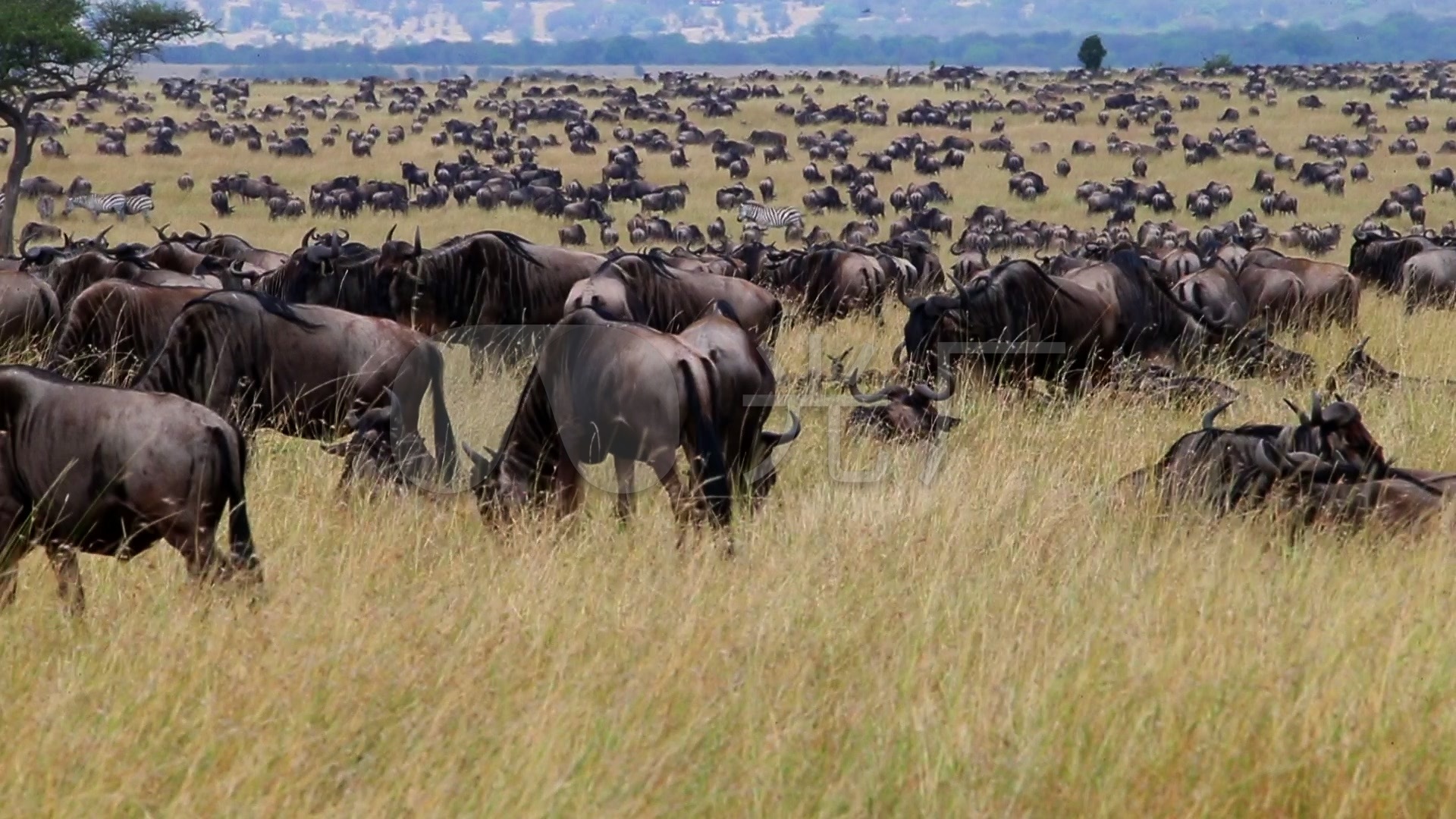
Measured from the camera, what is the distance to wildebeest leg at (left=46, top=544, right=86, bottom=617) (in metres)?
5.11

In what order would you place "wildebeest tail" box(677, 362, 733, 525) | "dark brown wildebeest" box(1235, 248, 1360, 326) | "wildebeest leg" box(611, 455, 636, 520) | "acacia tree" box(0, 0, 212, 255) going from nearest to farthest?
"wildebeest tail" box(677, 362, 733, 525) < "wildebeest leg" box(611, 455, 636, 520) < "dark brown wildebeest" box(1235, 248, 1360, 326) < "acacia tree" box(0, 0, 212, 255)

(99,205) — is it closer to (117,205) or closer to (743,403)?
(117,205)

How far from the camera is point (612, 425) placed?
6625 millimetres

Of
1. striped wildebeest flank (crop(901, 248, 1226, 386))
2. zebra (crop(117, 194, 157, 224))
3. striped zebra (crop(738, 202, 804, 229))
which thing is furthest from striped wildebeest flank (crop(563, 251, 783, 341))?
zebra (crop(117, 194, 157, 224))

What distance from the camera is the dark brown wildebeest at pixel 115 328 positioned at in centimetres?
919

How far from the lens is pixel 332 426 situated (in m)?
8.76

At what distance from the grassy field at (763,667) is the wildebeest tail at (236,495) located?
16 centimetres

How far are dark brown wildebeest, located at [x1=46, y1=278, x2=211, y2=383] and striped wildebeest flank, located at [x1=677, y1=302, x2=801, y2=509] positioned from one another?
10.9 feet

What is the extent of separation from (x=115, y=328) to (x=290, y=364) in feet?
4.21

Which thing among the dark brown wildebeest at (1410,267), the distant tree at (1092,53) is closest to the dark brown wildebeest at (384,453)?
the dark brown wildebeest at (1410,267)

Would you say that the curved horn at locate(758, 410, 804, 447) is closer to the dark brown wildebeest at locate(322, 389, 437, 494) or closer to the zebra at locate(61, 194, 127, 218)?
the dark brown wildebeest at locate(322, 389, 437, 494)

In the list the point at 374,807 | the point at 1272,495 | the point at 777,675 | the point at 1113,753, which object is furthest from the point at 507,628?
the point at 1272,495

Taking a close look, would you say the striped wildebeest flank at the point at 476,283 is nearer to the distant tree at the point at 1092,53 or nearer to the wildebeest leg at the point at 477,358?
the wildebeest leg at the point at 477,358

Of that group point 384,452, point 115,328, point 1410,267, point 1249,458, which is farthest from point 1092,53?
point 384,452
